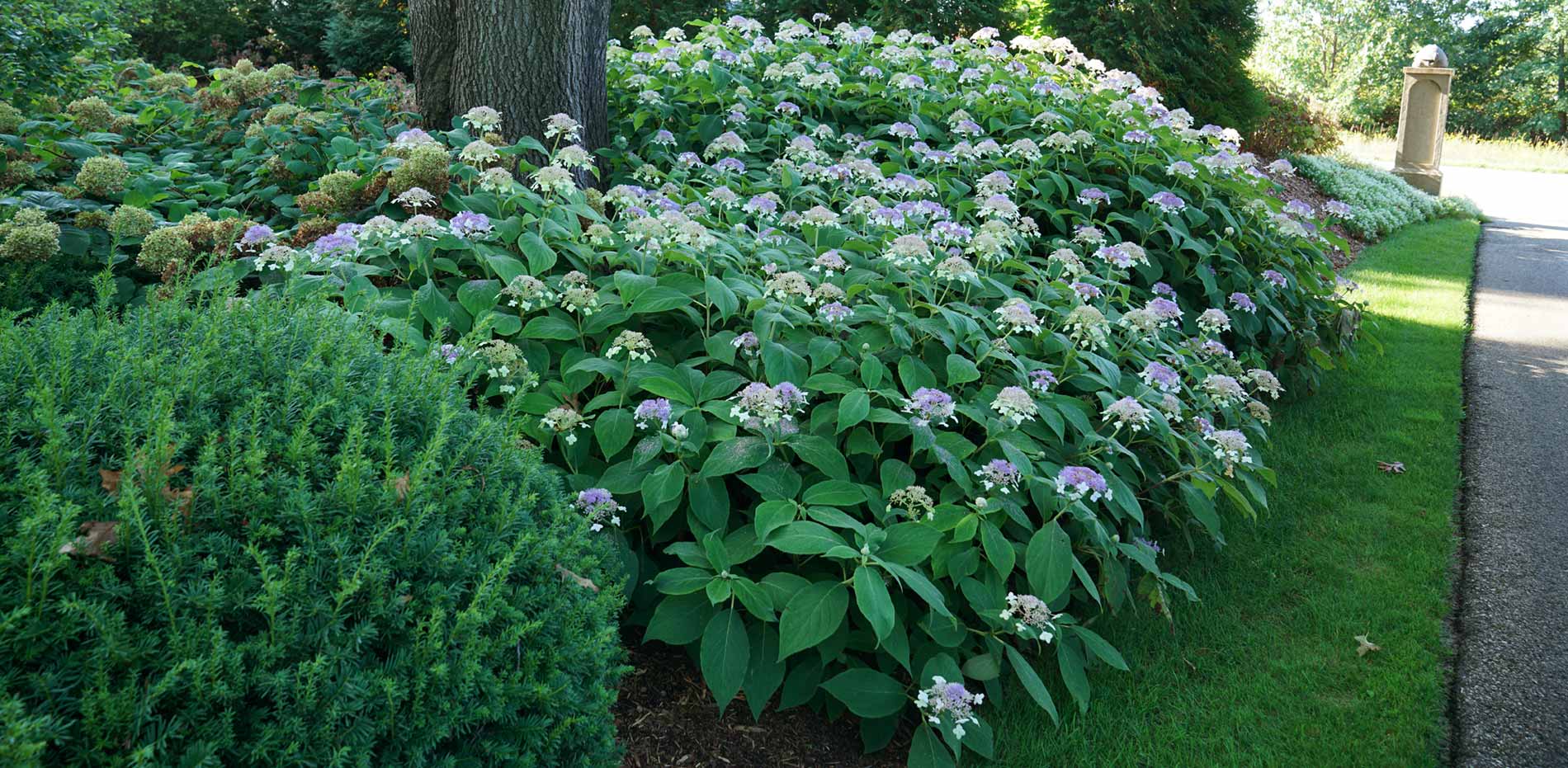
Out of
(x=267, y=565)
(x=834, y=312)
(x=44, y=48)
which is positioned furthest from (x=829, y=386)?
(x=44, y=48)

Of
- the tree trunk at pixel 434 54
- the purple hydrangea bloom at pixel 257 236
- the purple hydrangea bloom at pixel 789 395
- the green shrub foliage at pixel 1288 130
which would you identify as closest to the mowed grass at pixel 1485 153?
the green shrub foliage at pixel 1288 130

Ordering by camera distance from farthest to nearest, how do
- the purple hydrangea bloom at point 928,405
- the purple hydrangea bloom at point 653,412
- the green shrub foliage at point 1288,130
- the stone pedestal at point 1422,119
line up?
the stone pedestal at point 1422,119 → the green shrub foliage at point 1288,130 → the purple hydrangea bloom at point 928,405 → the purple hydrangea bloom at point 653,412

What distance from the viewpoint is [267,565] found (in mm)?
1391

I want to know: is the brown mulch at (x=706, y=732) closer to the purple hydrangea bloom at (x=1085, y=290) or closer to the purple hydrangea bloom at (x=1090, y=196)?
the purple hydrangea bloom at (x=1085, y=290)

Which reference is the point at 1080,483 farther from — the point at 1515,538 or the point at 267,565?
the point at 1515,538

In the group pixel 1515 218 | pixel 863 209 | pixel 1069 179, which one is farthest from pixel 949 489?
pixel 1515 218

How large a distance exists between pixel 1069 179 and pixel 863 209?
1.80 metres

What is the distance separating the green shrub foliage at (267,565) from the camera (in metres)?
1.26

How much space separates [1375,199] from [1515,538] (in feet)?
30.4

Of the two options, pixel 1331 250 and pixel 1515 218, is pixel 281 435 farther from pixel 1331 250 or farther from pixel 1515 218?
pixel 1515 218

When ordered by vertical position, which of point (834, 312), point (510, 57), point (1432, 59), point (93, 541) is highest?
point (1432, 59)

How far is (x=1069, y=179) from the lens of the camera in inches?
202

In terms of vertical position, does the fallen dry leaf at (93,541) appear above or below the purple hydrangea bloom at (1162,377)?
above

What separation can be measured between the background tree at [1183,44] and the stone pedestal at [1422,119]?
5796mm
